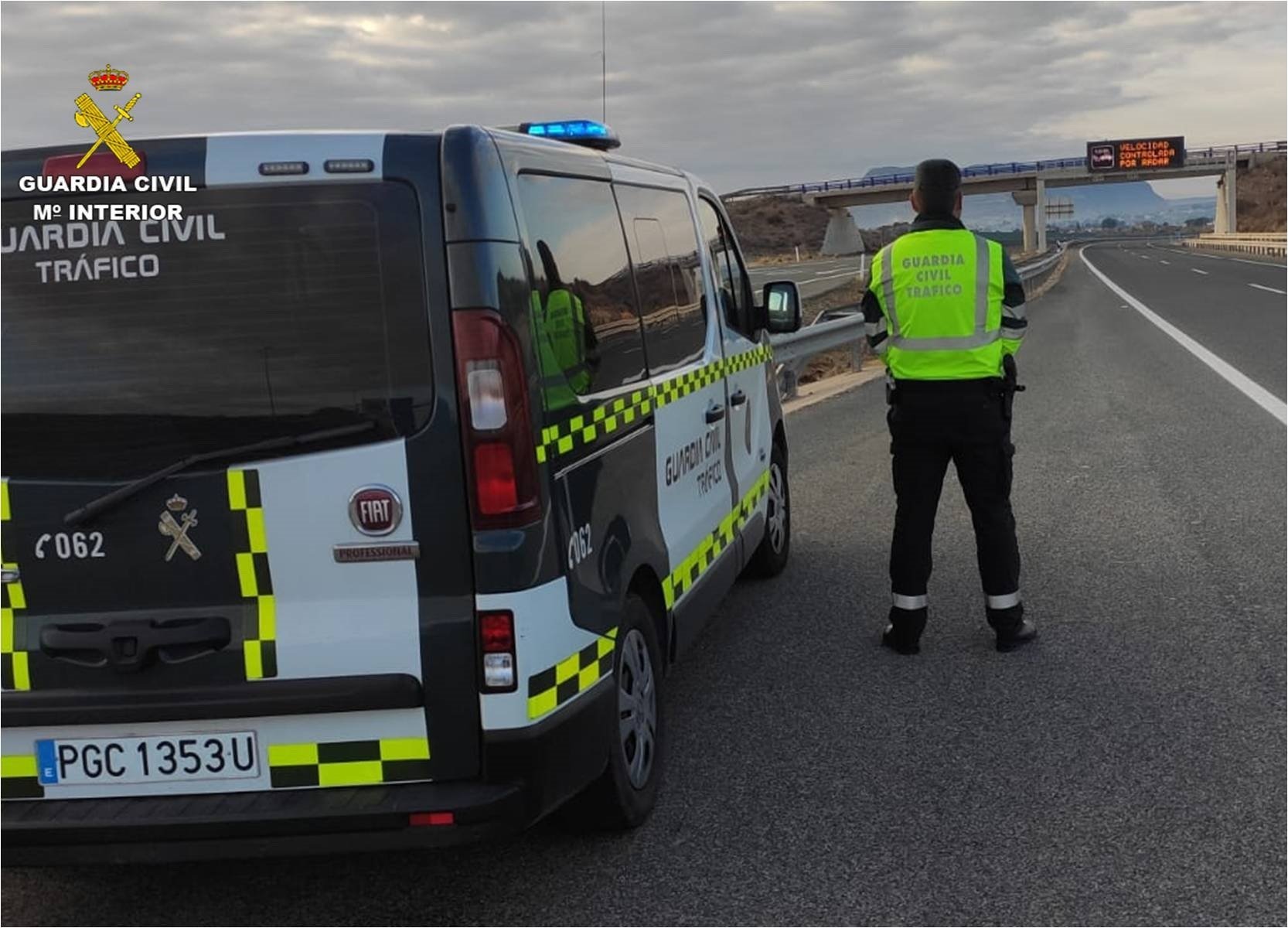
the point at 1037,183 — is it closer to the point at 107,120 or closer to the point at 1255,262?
the point at 1255,262

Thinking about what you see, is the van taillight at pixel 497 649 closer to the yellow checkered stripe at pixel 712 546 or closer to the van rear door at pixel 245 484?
the van rear door at pixel 245 484

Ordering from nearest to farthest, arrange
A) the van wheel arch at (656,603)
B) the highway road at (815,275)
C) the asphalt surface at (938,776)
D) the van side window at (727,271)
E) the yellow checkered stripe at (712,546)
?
the asphalt surface at (938,776), the van wheel arch at (656,603), the yellow checkered stripe at (712,546), the van side window at (727,271), the highway road at (815,275)

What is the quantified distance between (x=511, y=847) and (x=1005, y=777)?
152 centimetres

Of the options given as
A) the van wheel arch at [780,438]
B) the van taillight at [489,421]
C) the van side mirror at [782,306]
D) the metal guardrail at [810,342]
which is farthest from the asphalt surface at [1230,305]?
the van taillight at [489,421]

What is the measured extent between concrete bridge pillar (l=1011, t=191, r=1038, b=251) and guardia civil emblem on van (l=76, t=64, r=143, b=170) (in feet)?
322

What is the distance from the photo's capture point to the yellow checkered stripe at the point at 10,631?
302 cm

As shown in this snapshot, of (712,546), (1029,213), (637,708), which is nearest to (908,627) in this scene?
(712,546)

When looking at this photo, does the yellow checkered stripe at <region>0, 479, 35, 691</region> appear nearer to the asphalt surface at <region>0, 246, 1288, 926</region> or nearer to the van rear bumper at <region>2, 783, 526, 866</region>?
the van rear bumper at <region>2, 783, 526, 866</region>

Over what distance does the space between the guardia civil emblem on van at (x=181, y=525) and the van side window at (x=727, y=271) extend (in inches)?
115

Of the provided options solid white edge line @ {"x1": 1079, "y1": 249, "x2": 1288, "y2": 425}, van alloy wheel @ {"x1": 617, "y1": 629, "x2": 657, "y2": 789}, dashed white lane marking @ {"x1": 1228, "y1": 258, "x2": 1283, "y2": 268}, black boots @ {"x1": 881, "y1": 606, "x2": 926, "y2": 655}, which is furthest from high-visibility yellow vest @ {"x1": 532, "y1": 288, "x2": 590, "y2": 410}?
dashed white lane marking @ {"x1": 1228, "y1": 258, "x2": 1283, "y2": 268}

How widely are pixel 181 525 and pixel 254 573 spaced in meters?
0.20

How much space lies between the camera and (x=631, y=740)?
3791 millimetres

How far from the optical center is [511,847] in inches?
144

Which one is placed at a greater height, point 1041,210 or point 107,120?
point 1041,210
